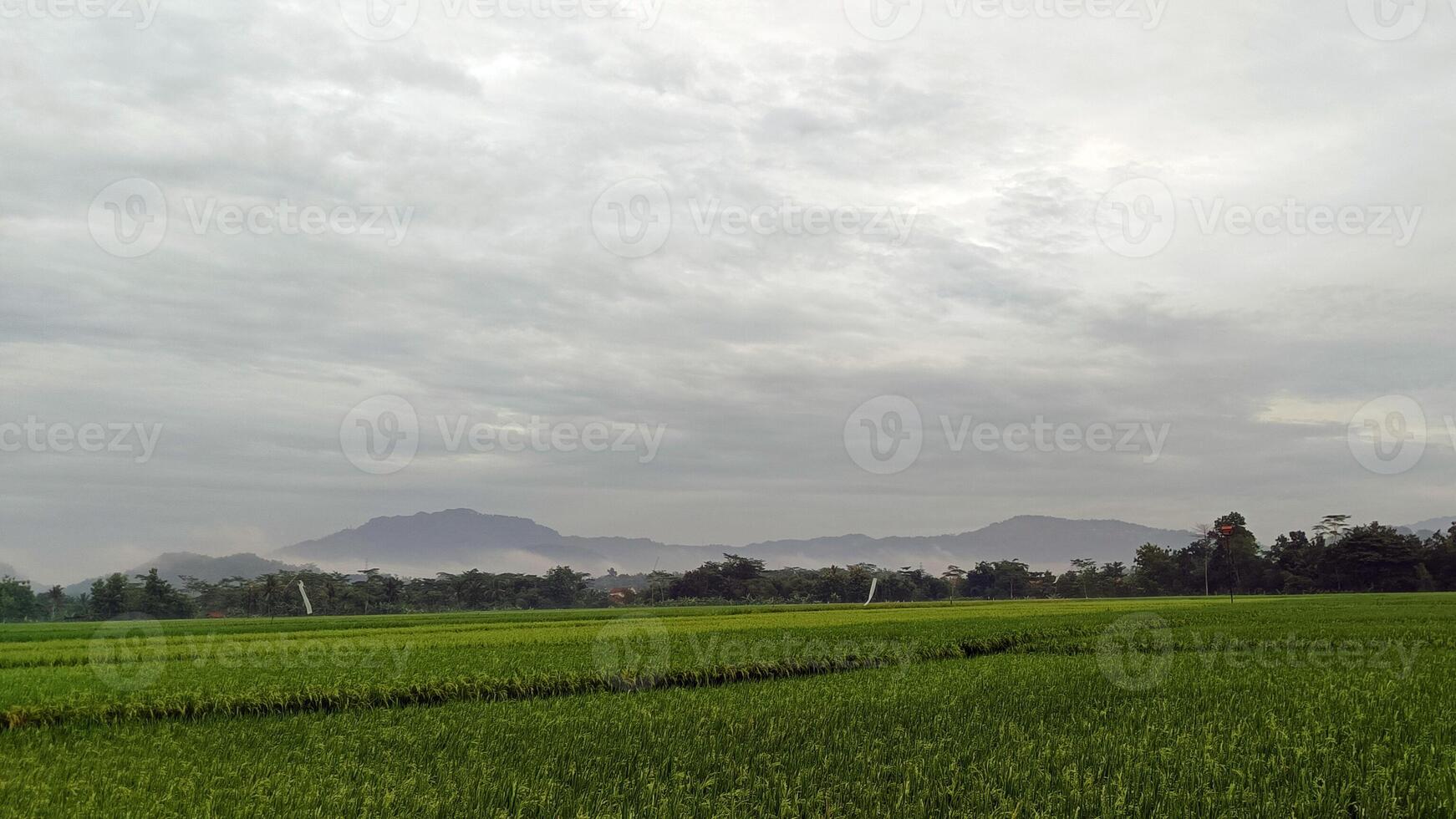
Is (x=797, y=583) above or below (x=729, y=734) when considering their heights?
below

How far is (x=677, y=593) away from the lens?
4911 inches

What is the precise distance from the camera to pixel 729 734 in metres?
11.7

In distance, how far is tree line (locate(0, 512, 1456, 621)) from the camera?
98.7 m

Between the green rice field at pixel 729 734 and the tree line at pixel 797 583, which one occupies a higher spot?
the green rice field at pixel 729 734

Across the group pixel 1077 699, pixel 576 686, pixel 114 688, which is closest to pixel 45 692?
pixel 114 688

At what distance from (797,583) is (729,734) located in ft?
369

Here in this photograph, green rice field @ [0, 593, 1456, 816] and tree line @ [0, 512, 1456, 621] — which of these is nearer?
green rice field @ [0, 593, 1456, 816]

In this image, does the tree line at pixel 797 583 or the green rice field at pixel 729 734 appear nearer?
the green rice field at pixel 729 734

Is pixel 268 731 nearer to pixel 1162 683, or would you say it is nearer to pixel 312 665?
pixel 312 665

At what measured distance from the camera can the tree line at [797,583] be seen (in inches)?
3885

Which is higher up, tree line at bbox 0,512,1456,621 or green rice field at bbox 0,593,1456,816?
green rice field at bbox 0,593,1456,816

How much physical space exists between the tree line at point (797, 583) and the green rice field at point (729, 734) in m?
91.9

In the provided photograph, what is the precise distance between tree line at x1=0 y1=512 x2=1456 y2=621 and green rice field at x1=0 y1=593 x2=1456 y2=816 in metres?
91.9

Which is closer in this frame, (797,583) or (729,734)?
(729,734)
